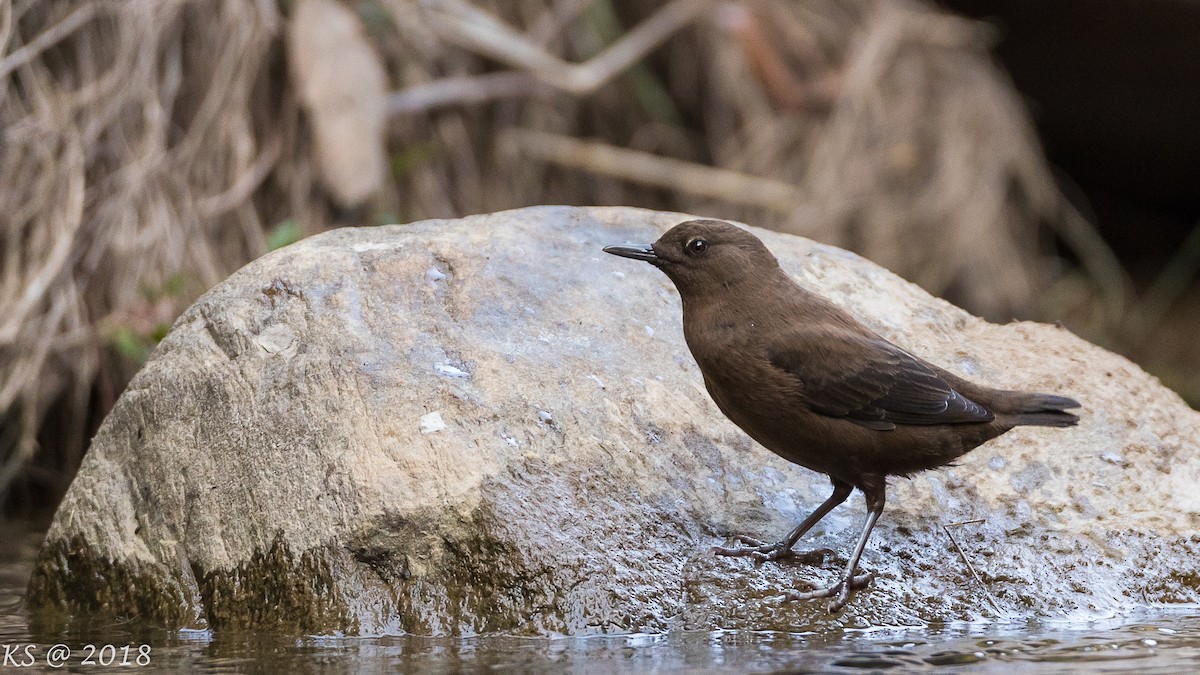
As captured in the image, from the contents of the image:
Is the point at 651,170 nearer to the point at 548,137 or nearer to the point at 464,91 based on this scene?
the point at 548,137

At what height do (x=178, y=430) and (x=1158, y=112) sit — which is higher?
(x=1158, y=112)

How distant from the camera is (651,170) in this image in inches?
308

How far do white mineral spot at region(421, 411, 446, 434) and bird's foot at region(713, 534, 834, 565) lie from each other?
32.8 inches

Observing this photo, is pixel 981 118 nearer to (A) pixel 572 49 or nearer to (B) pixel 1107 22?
(B) pixel 1107 22

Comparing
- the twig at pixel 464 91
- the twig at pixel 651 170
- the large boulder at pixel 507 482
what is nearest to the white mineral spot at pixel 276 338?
the large boulder at pixel 507 482

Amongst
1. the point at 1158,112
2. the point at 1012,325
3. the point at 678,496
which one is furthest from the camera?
the point at 1158,112

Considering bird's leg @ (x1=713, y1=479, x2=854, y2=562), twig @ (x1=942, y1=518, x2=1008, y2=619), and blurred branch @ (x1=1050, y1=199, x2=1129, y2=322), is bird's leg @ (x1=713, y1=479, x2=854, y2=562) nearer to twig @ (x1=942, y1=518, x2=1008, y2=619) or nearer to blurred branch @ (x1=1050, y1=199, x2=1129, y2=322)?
twig @ (x1=942, y1=518, x2=1008, y2=619)

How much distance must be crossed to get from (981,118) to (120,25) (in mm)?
5206

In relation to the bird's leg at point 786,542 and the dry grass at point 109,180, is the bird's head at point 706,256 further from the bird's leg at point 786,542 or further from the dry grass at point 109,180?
the dry grass at point 109,180

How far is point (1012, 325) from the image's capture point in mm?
4859

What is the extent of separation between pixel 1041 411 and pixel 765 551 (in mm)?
882

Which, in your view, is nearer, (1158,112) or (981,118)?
(981,118)

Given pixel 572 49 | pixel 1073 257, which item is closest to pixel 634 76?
pixel 572 49

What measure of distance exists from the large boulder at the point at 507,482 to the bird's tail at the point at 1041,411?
0.32 metres
